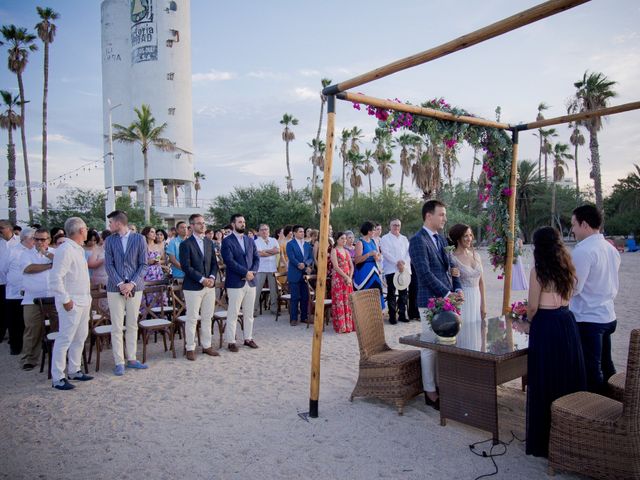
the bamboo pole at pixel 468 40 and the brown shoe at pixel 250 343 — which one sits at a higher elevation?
the bamboo pole at pixel 468 40

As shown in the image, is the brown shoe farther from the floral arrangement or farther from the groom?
the floral arrangement

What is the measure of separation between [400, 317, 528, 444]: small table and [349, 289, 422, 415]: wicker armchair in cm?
43

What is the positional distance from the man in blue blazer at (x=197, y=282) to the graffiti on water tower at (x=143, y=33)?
40.2 m

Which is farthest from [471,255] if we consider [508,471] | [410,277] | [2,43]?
[2,43]

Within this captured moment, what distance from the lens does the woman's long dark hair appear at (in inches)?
149

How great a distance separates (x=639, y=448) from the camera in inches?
125

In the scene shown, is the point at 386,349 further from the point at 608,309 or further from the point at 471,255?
the point at 608,309

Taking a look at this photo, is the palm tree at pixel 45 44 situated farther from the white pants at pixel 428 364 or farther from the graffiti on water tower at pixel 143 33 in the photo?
the white pants at pixel 428 364

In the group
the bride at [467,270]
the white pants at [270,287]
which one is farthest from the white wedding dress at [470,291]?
the white pants at [270,287]

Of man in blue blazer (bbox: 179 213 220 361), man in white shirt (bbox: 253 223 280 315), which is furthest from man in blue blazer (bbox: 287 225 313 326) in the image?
man in blue blazer (bbox: 179 213 220 361)

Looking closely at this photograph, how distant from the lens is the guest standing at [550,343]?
3791 millimetres

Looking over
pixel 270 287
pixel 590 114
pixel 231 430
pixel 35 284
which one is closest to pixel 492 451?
pixel 231 430

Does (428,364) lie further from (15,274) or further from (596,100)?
(596,100)

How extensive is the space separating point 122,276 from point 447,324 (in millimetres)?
4399
